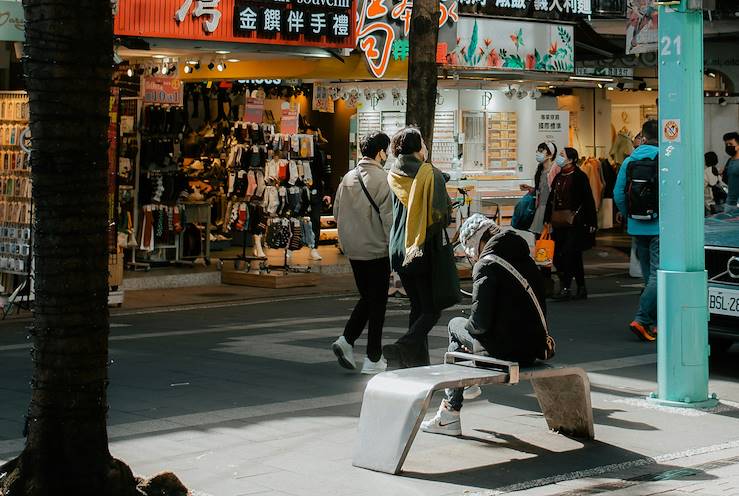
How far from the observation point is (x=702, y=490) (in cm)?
709

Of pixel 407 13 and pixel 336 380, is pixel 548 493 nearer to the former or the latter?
pixel 336 380

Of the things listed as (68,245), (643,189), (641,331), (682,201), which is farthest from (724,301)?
(68,245)

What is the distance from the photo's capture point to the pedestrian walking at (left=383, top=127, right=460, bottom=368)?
9.35 metres

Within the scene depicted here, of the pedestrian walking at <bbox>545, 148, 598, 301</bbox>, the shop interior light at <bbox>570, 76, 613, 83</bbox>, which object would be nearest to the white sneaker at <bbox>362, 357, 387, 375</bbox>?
the pedestrian walking at <bbox>545, 148, 598, 301</bbox>

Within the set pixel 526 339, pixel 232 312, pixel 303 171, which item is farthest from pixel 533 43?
pixel 526 339

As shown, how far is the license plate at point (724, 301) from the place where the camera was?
10781mm

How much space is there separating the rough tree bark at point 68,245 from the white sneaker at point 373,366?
4.61m

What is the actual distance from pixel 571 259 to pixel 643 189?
320cm

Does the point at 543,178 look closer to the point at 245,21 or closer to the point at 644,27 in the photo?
the point at 245,21

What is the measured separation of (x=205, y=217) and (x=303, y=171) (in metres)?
1.96

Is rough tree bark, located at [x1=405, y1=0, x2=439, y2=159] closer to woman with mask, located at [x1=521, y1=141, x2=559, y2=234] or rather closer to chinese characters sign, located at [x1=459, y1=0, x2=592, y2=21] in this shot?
woman with mask, located at [x1=521, y1=141, x2=559, y2=234]

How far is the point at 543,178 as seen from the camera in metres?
16.6

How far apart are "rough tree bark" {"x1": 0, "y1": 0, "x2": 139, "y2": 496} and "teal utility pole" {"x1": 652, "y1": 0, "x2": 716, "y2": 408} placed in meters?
4.58

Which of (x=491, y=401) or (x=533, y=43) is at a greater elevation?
(x=533, y=43)
